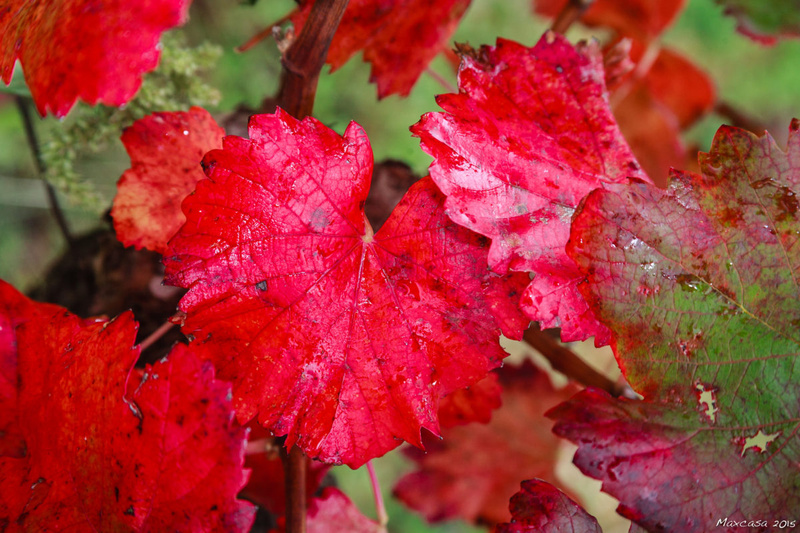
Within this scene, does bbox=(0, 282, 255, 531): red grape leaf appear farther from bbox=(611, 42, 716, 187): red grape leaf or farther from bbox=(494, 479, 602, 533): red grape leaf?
bbox=(611, 42, 716, 187): red grape leaf

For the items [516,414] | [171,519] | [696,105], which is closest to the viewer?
[171,519]

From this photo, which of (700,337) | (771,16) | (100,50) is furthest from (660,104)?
(100,50)

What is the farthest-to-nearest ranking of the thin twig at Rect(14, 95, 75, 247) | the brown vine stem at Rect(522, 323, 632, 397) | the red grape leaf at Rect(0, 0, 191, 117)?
1. the thin twig at Rect(14, 95, 75, 247)
2. the brown vine stem at Rect(522, 323, 632, 397)
3. the red grape leaf at Rect(0, 0, 191, 117)

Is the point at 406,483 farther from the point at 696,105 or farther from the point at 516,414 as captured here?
the point at 696,105

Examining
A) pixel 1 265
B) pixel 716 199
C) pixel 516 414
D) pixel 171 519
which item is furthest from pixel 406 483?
pixel 1 265

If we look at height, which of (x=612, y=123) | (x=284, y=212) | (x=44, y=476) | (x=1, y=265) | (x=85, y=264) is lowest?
(x=1, y=265)

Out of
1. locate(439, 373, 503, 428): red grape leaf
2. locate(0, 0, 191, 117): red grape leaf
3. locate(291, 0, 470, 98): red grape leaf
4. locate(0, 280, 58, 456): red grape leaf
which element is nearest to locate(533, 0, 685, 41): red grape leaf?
locate(291, 0, 470, 98): red grape leaf
